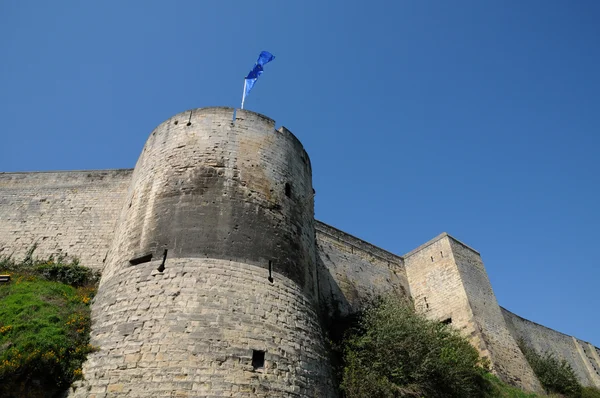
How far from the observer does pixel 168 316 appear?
27.0 feet

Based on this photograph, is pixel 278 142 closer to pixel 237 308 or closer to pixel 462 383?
pixel 237 308

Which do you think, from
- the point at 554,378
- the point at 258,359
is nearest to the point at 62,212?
the point at 258,359

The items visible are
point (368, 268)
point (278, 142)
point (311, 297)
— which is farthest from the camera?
point (368, 268)

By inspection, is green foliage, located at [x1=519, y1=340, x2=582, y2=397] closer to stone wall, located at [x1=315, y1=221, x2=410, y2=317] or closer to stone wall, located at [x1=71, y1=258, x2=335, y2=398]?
stone wall, located at [x1=315, y1=221, x2=410, y2=317]

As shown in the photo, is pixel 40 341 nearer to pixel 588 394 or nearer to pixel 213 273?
pixel 213 273

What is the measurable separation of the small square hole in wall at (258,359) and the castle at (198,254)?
2 cm

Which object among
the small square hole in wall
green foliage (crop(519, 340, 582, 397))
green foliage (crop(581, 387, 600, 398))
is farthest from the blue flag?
green foliage (crop(581, 387, 600, 398))

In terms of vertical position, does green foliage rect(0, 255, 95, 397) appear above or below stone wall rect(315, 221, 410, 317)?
below

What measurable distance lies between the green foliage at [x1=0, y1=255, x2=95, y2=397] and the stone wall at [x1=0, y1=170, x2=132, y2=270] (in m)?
2.79

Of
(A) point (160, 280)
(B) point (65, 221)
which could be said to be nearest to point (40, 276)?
(B) point (65, 221)

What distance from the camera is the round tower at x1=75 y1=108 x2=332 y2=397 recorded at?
772 cm

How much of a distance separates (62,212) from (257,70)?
7959 millimetres

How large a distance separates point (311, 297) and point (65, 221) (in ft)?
29.5

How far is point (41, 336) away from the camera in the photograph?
822 centimetres
